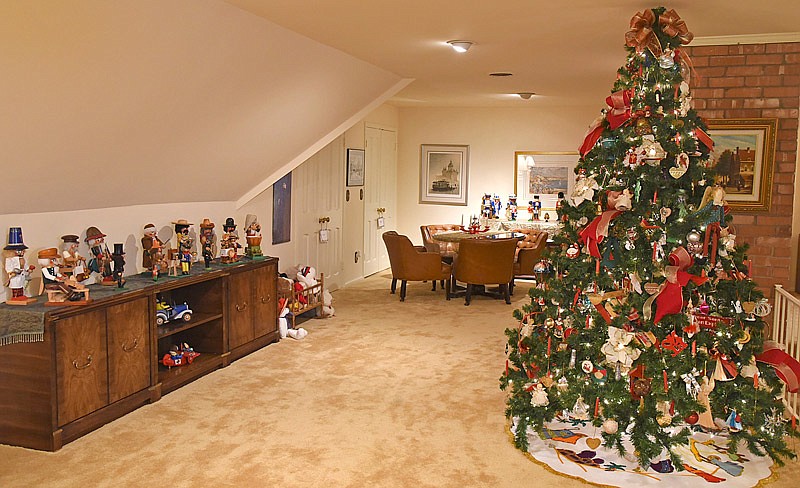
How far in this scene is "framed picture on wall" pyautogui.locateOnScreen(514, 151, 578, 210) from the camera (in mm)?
10164

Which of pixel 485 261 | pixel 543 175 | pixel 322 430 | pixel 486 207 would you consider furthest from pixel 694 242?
pixel 543 175

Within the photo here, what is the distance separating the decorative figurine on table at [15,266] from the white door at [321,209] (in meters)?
3.66

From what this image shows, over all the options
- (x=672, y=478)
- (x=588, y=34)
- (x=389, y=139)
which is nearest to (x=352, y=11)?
(x=588, y=34)

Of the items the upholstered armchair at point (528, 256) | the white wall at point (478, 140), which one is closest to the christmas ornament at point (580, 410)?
the upholstered armchair at point (528, 256)

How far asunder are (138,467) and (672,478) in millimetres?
2746

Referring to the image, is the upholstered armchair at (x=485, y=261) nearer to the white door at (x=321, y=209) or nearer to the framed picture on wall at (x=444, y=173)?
the white door at (x=321, y=209)

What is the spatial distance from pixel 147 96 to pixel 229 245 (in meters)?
2.01

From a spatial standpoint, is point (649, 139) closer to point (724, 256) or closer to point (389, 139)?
point (724, 256)

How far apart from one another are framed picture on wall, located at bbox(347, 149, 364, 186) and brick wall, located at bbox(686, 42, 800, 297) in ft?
15.9

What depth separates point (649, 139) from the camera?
146 inches

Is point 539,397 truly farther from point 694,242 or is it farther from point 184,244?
point 184,244

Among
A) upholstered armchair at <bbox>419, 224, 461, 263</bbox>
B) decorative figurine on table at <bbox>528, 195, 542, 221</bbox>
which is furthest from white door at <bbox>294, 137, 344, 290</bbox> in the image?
decorative figurine on table at <bbox>528, 195, 542, 221</bbox>

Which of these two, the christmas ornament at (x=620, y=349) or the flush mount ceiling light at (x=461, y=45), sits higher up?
the flush mount ceiling light at (x=461, y=45)

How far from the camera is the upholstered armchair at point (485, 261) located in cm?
783
